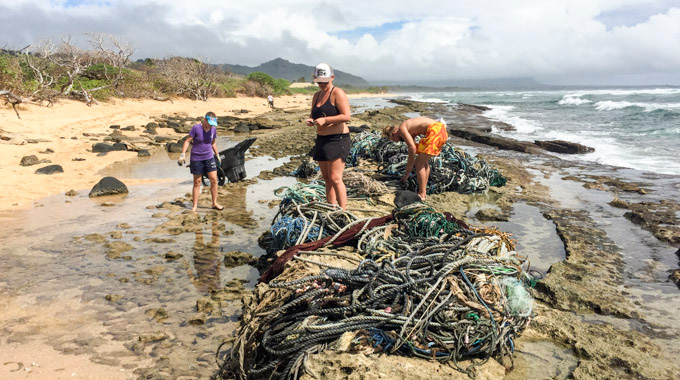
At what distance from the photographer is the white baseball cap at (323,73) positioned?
4359 millimetres

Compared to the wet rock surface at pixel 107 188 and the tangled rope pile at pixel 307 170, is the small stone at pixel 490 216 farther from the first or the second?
the wet rock surface at pixel 107 188

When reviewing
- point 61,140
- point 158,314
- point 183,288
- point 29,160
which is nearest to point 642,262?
point 183,288

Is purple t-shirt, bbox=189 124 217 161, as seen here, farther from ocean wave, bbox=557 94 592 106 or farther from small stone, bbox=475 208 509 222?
ocean wave, bbox=557 94 592 106

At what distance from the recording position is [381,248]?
12.3ft

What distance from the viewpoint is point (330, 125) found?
4500 mm

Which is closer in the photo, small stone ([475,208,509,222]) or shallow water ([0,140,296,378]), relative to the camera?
shallow water ([0,140,296,378])

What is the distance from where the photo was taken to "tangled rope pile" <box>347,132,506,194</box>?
24.3ft

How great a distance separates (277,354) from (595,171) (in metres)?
9.98

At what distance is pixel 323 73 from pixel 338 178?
3.82 ft

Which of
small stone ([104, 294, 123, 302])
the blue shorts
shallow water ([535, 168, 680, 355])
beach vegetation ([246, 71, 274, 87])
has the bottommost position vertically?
shallow water ([535, 168, 680, 355])

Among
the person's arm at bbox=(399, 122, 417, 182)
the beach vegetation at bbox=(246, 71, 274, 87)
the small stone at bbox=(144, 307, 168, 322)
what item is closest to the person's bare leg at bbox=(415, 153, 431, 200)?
the person's arm at bbox=(399, 122, 417, 182)

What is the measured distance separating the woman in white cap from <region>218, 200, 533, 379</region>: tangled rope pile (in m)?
1.49

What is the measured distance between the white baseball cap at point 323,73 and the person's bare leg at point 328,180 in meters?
0.91

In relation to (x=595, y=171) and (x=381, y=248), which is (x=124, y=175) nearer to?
(x=381, y=248)
